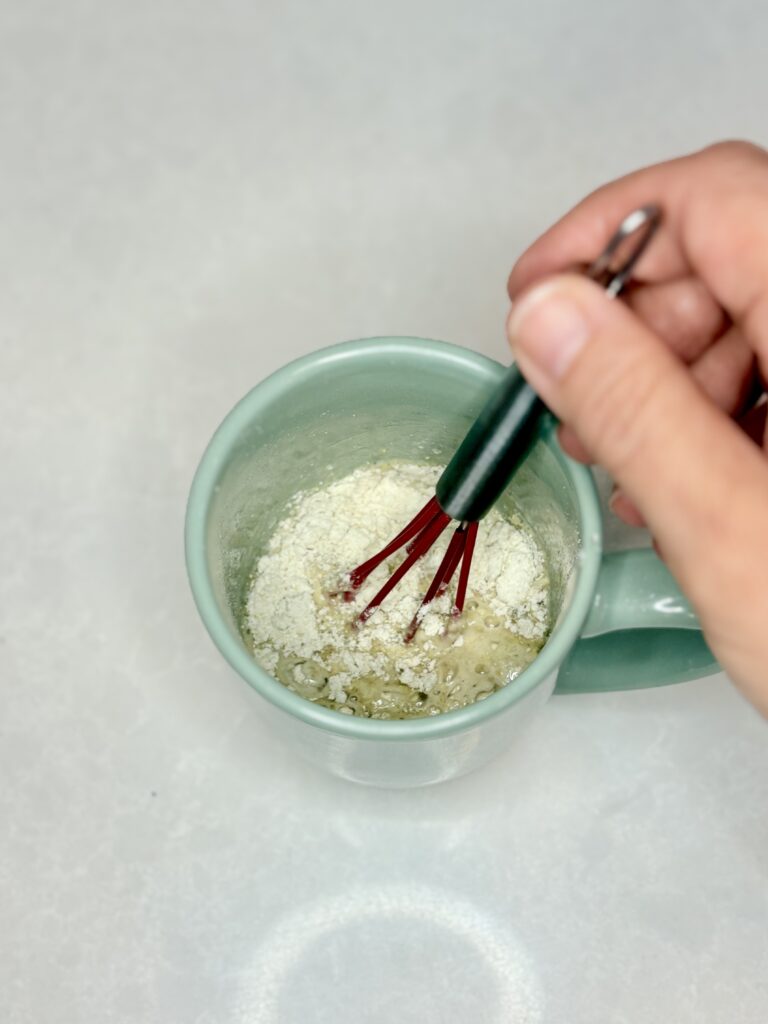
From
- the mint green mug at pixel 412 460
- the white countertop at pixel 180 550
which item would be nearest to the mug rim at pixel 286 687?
the mint green mug at pixel 412 460

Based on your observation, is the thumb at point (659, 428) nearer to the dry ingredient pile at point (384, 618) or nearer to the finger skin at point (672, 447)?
the finger skin at point (672, 447)

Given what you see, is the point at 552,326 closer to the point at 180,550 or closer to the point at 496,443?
the point at 496,443

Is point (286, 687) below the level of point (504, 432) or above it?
below

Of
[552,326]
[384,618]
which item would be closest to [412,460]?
[384,618]

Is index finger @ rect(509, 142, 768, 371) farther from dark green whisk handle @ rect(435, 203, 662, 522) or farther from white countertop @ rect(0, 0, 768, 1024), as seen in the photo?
white countertop @ rect(0, 0, 768, 1024)

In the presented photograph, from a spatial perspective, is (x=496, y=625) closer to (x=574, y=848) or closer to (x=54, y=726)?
(x=574, y=848)
